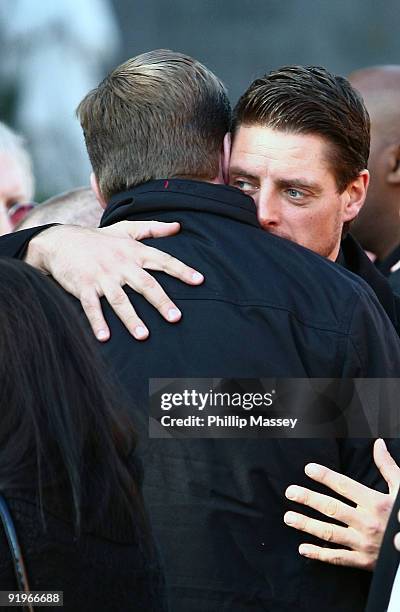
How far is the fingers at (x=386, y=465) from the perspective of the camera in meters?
2.08

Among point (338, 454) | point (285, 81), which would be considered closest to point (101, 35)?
point (285, 81)

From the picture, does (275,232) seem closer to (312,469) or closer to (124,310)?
(124,310)

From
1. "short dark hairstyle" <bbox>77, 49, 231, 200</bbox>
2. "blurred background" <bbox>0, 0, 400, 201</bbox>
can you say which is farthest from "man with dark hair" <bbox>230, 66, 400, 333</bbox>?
"blurred background" <bbox>0, 0, 400, 201</bbox>

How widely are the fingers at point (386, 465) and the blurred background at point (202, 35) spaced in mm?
7914

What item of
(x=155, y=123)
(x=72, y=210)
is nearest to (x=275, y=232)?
(x=155, y=123)

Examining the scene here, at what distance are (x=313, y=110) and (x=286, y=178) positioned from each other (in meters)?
0.16

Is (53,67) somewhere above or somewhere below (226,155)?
below

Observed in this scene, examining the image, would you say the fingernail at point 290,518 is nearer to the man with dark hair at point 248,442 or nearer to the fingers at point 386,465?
the man with dark hair at point 248,442

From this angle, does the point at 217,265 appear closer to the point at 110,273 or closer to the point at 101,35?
the point at 110,273

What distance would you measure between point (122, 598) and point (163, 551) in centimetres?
48

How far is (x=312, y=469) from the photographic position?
2064 mm

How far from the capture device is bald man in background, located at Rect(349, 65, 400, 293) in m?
3.86

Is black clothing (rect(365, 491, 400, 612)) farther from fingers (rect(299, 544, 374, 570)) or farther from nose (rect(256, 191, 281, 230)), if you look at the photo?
nose (rect(256, 191, 281, 230))

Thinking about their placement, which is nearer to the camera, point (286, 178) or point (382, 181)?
point (286, 178)
